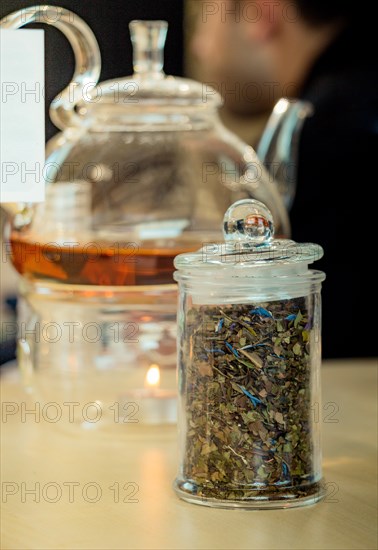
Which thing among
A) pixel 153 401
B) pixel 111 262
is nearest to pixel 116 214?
pixel 111 262

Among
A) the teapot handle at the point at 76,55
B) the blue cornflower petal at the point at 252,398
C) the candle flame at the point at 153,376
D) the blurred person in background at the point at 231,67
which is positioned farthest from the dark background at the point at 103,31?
the blue cornflower petal at the point at 252,398

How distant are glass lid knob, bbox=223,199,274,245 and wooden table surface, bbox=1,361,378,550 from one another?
11 cm

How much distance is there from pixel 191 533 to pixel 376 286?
4.28ft

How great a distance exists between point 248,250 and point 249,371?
0.24ft

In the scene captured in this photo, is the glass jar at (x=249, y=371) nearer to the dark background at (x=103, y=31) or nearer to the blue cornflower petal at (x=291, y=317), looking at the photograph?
the blue cornflower petal at (x=291, y=317)

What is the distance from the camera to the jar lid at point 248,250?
2.05 ft

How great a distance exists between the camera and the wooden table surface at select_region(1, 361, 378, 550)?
1.88 feet

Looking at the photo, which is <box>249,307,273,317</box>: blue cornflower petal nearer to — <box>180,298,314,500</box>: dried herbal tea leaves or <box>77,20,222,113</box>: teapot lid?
<box>180,298,314,500</box>: dried herbal tea leaves

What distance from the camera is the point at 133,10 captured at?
118 centimetres

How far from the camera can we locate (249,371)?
609 mm

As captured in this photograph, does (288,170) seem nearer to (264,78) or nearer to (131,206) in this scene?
(131,206)

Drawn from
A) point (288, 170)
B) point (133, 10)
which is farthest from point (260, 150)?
point (133, 10)

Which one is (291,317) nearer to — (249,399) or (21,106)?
(249,399)

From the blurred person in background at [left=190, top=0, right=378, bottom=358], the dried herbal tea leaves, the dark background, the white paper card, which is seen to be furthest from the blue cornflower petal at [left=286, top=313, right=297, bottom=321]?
the blurred person in background at [left=190, top=0, right=378, bottom=358]
